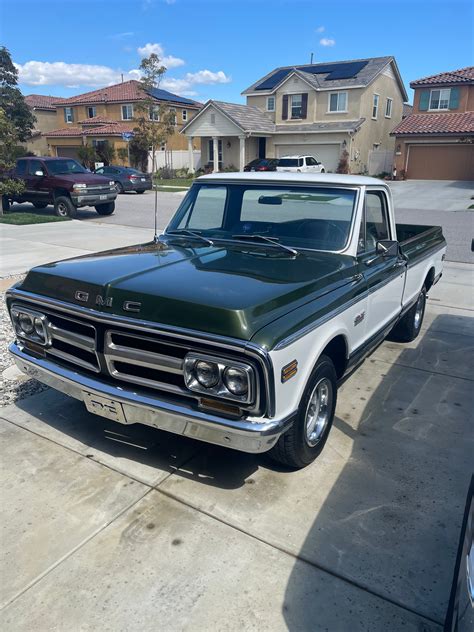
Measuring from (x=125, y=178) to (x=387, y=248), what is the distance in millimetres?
23229

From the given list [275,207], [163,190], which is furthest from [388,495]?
[163,190]

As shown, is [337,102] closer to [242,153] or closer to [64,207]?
[242,153]

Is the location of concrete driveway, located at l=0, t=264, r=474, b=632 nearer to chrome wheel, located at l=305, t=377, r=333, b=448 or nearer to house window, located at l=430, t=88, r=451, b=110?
chrome wheel, located at l=305, t=377, r=333, b=448

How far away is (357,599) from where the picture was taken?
8.29ft

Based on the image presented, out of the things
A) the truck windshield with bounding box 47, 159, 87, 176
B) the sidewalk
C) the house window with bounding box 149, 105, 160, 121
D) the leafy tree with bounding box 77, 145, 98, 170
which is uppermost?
the house window with bounding box 149, 105, 160, 121

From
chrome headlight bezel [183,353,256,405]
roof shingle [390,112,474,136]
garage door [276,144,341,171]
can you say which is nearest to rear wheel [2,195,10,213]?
chrome headlight bezel [183,353,256,405]

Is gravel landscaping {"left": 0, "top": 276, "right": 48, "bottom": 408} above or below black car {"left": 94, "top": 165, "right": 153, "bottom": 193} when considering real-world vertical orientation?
below

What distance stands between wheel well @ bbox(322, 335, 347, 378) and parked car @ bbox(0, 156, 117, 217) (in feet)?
46.2

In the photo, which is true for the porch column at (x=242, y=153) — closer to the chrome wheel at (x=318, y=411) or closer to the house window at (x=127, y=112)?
the house window at (x=127, y=112)

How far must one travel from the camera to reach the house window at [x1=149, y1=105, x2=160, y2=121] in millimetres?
36884

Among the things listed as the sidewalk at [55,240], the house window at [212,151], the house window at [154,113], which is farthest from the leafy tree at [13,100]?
the sidewalk at [55,240]

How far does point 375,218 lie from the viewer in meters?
4.61

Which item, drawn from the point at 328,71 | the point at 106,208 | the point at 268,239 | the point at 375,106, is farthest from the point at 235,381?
the point at 328,71

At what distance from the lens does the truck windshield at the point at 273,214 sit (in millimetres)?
4191
